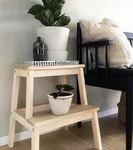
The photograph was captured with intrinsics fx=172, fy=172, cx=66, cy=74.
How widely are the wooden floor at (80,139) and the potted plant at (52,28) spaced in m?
0.59

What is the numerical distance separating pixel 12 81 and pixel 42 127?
0.45m

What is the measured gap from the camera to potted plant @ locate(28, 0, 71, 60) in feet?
3.55

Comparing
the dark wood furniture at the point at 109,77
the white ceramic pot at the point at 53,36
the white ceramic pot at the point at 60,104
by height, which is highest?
the white ceramic pot at the point at 53,36

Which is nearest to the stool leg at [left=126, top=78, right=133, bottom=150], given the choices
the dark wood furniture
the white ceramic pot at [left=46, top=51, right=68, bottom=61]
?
the dark wood furniture

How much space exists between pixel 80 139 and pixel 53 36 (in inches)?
29.8

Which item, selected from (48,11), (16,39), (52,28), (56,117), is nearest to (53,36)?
(52,28)

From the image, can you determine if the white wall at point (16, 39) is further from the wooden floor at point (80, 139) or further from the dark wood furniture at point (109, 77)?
the wooden floor at point (80, 139)

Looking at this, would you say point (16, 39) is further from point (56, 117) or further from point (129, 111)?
point (129, 111)

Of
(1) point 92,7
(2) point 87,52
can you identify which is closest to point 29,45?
(2) point 87,52

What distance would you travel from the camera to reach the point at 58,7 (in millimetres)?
1103

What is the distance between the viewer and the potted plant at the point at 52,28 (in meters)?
1.08

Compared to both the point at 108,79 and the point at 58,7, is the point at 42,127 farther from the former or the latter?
the point at 58,7

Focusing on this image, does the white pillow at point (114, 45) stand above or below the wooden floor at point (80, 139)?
above

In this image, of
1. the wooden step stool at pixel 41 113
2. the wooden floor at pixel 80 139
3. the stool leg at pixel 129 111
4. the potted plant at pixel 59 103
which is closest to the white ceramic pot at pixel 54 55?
the wooden step stool at pixel 41 113
